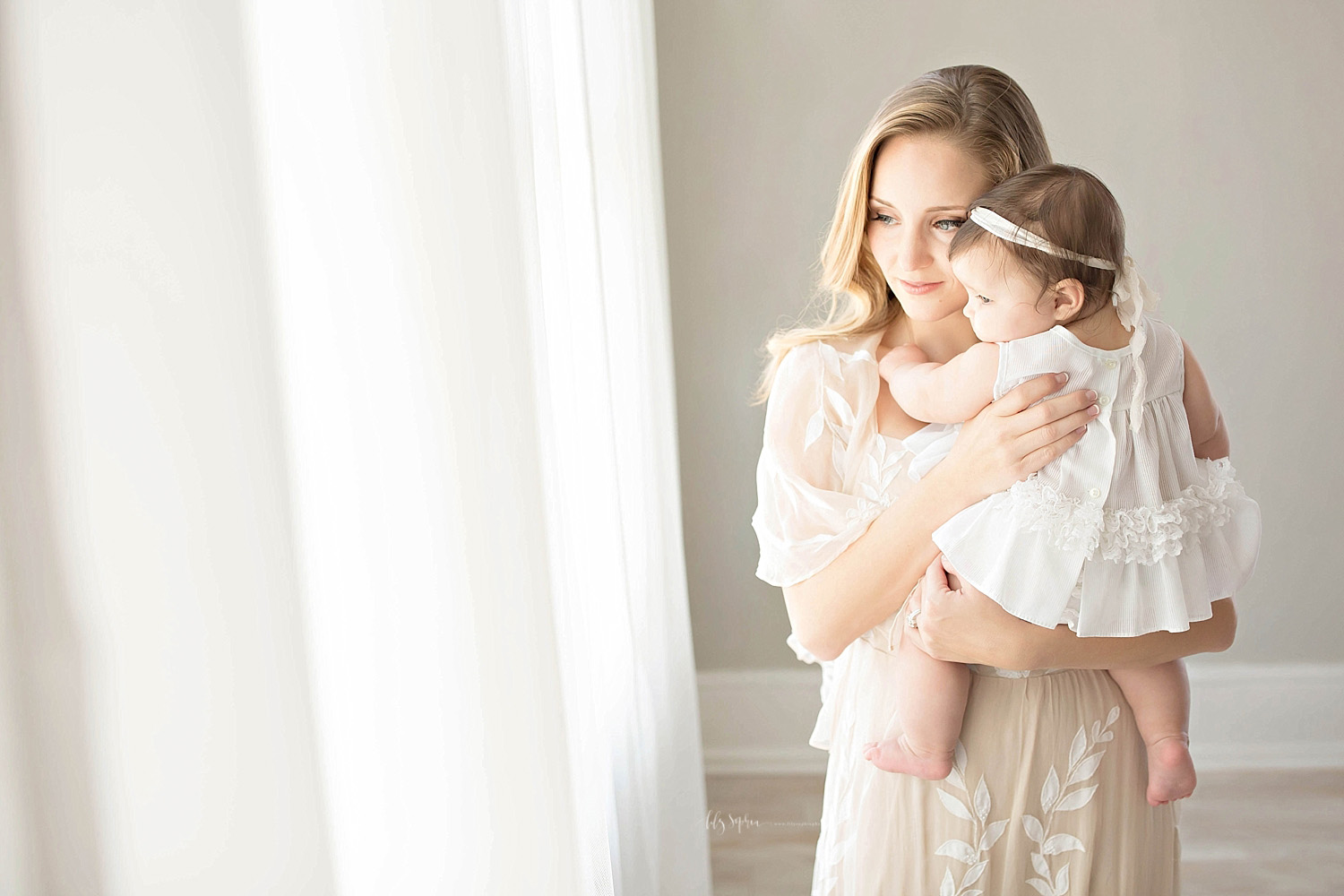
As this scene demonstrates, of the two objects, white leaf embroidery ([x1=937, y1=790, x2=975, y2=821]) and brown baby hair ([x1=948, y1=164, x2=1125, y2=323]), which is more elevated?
brown baby hair ([x1=948, y1=164, x2=1125, y2=323])

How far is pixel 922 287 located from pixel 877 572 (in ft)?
1.26

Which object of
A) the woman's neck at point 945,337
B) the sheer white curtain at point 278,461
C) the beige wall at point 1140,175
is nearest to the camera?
the sheer white curtain at point 278,461

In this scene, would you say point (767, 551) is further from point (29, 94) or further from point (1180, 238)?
point (1180, 238)

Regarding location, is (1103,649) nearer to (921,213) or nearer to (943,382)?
(943,382)

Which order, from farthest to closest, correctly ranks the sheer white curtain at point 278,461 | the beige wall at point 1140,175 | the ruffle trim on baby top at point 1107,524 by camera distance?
1. the beige wall at point 1140,175
2. the ruffle trim on baby top at point 1107,524
3. the sheer white curtain at point 278,461

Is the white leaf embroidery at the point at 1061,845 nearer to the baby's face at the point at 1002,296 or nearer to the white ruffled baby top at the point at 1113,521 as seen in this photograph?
the white ruffled baby top at the point at 1113,521

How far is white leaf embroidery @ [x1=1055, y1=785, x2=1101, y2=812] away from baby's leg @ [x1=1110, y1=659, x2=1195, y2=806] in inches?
3.2

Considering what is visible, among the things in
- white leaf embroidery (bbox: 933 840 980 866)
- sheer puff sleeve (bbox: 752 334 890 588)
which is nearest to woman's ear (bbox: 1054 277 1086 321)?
sheer puff sleeve (bbox: 752 334 890 588)

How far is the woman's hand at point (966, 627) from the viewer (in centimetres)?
105

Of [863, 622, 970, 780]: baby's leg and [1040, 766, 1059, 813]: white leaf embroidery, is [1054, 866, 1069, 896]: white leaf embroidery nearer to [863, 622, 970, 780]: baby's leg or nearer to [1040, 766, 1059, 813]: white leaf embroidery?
[1040, 766, 1059, 813]: white leaf embroidery

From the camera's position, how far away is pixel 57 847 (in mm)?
303

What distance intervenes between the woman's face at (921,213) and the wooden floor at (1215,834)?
1.80 m

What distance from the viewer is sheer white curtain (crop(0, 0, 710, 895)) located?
30 centimetres

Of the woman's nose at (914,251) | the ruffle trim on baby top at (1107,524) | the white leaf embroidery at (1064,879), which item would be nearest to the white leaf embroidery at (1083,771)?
the white leaf embroidery at (1064,879)
